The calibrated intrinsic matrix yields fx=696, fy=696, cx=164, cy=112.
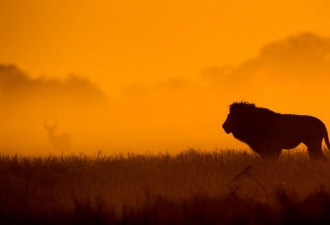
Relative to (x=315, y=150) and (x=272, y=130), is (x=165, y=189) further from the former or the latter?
(x=315, y=150)

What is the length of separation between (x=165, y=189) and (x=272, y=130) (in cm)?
716

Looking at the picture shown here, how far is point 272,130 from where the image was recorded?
19.4 metres

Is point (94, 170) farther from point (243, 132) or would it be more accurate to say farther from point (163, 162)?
point (243, 132)

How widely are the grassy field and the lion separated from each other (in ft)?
1.67

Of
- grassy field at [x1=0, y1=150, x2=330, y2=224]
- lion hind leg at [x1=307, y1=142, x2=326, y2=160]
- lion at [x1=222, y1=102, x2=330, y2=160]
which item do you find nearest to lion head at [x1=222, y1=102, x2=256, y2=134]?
lion at [x1=222, y1=102, x2=330, y2=160]

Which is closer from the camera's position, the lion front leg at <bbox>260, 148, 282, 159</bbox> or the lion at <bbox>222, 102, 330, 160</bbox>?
the lion front leg at <bbox>260, 148, 282, 159</bbox>

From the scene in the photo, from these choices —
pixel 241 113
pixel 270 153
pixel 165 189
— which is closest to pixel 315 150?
pixel 270 153

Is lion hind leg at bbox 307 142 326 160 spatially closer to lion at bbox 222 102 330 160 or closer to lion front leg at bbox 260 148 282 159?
lion at bbox 222 102 330 160

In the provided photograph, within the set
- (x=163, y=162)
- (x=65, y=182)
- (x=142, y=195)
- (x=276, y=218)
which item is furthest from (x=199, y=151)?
(x=276, y=218)

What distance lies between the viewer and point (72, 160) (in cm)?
1733

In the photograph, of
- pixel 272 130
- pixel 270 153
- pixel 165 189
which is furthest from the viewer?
pixel 272 130

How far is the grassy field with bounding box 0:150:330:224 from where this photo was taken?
7.94 m

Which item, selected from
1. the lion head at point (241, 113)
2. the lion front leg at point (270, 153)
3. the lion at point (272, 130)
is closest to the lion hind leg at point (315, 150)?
the lion at point (272, 130)

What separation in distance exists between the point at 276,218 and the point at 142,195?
15.4ft
